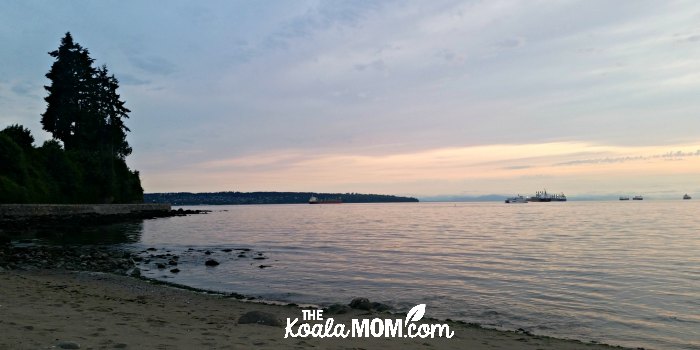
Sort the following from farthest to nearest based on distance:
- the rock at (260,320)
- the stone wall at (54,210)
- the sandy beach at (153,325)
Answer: the stone wall at (54,210) → the rock at (260,320) → the sandy beach at (153,325)

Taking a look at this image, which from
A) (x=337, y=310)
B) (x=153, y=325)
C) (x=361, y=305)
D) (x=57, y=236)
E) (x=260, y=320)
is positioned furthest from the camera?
(x=57, y=236)

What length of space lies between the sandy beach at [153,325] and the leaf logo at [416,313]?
76cm

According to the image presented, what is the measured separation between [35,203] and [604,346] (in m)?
64.8

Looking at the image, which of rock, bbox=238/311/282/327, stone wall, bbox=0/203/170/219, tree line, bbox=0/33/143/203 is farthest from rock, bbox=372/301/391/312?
tree line, bbox=0/33/143/203

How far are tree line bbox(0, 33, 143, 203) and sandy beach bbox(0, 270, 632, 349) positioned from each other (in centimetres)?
5396

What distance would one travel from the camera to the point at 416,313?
13.8 meters

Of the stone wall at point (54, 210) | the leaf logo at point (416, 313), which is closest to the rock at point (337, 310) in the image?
the leaf logo at point (416, 313)

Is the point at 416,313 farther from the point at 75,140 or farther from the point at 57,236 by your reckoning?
the point at 75,140

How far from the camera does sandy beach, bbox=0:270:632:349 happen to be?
7777 mm

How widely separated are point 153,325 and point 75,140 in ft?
256

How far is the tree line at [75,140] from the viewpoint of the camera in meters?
62.6

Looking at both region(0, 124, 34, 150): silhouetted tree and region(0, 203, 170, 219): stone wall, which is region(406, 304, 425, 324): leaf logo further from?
region(0, 124, 34, 150): silhouetted tree

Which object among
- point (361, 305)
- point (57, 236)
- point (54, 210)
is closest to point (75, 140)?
point (54, 210)

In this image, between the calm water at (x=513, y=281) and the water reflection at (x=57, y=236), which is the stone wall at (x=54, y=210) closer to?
the water reflection at (x=57, y=236)
